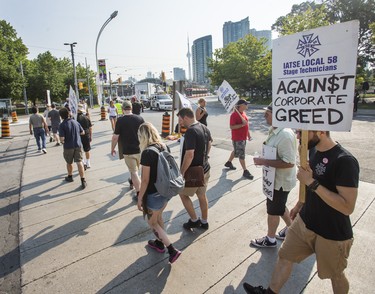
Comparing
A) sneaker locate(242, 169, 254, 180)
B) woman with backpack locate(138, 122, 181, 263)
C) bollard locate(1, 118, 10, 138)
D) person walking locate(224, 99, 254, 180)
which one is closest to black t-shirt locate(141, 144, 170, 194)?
woman with backpack locate(138, 122, 181, 263)

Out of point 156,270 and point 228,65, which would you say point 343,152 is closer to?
point 156,270

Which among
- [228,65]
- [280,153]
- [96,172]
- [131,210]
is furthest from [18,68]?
[280,153]

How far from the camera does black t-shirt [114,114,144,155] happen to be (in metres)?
5.22

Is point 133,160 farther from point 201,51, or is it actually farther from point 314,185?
point 201,51

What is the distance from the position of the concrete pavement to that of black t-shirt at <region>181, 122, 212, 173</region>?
1.15 meters

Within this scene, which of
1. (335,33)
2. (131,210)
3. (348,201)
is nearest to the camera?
(348,201)

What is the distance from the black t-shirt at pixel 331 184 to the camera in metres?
2.03

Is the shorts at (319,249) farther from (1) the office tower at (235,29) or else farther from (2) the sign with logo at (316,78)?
(1) the office tower at (235,29)

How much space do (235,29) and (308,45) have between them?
191423mm

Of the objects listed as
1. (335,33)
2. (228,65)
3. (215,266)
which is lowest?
(215,266)

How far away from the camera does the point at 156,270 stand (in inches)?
129

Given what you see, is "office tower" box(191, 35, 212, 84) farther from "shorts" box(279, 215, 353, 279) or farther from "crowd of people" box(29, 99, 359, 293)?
"shorts" box(279, 215, 353, 279)

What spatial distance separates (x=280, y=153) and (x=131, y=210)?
2951 millimetres

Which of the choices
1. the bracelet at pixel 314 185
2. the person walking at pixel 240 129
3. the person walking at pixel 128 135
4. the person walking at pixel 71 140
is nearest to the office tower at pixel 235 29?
the person walking at pixel 240 129
